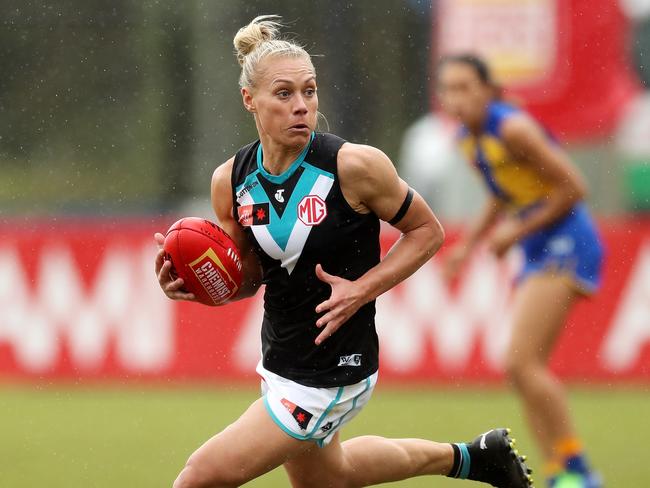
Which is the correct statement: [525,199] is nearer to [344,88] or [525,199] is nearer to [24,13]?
[344,88]

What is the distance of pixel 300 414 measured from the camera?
4969 mm

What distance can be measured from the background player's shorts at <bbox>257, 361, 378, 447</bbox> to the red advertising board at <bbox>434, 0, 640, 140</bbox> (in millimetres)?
9981

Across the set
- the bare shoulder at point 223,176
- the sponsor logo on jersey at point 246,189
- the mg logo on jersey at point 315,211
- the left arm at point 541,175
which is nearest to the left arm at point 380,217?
the mg logo on jersey at point 315,211

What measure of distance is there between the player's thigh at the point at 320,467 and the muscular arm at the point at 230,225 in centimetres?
71

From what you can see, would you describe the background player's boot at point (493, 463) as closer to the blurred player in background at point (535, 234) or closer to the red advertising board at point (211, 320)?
the blurred player in background at point (535, 234)

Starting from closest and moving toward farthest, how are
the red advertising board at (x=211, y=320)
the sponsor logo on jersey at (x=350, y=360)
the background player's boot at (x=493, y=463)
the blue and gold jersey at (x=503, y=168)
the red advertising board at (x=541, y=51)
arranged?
the sponsor logo on jersey at (x=350, y=360) < the background player's boot at (x=493, y=463) < the blue and gold jersey at (x=503, y=168) < the red advertising board at (x=211, y=320) < the red advertising board at (x=541, y=51)

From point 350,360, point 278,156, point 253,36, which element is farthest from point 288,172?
point 350,360

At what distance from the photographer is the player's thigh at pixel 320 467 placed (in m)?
5.27

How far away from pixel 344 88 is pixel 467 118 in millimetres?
7920

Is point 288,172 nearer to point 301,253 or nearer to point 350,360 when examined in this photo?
point 301,253

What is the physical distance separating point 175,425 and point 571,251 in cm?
348

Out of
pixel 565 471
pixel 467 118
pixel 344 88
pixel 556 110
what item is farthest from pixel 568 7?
pixel 565 471

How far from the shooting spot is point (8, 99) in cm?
1772

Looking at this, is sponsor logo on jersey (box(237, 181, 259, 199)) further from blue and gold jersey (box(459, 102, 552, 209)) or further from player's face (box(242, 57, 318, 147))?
blue and gold jersey (box(459, 102, 552, 209))
